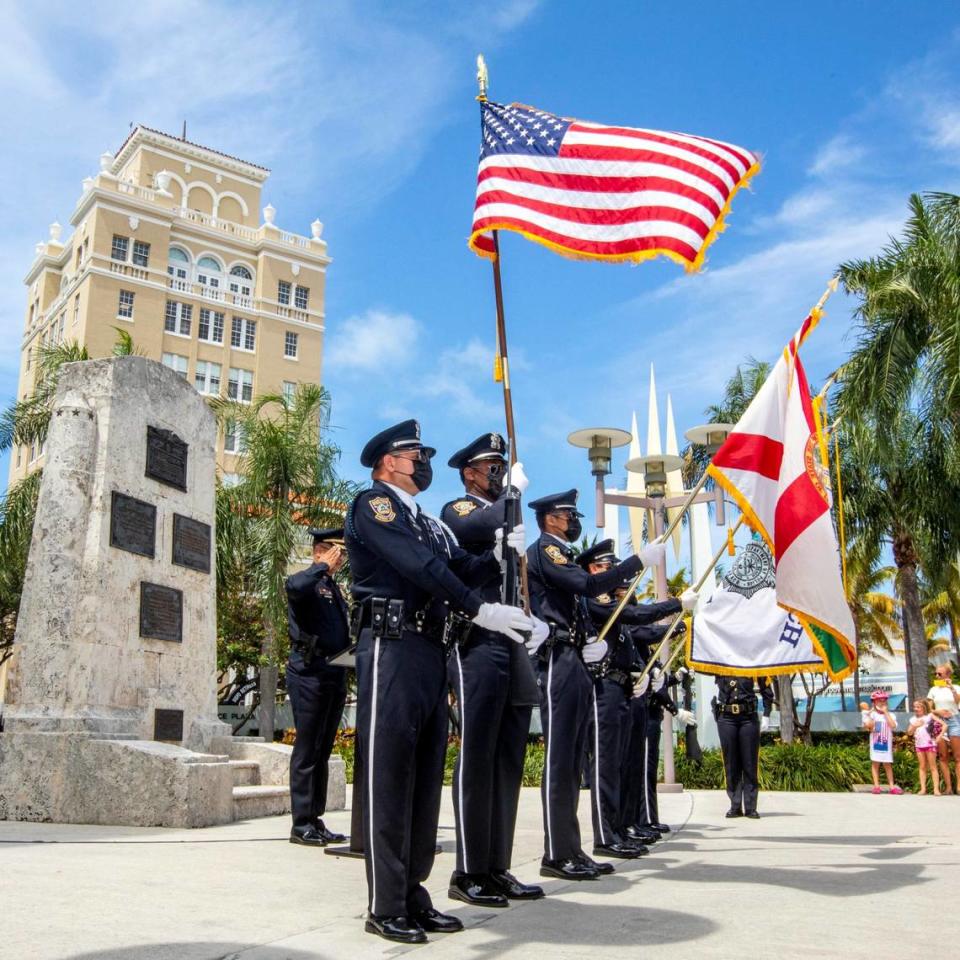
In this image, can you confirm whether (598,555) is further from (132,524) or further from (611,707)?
(132,524)

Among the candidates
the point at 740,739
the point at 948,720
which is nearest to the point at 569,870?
the point at 740,739

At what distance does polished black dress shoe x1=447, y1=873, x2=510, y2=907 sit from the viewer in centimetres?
454

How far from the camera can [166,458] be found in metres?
9.45

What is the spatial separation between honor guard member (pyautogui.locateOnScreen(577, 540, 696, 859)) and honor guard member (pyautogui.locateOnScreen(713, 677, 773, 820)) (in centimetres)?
357

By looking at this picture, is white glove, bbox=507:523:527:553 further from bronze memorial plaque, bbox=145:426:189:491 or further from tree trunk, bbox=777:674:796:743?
tree trunk, bbox=777:674:796:743

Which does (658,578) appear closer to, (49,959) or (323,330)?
(49,959)

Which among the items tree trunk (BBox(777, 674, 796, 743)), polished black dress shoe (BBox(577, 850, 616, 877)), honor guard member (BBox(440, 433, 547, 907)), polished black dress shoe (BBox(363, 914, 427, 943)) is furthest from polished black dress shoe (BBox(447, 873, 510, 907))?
tree trunk (BBox(777, 674, 796, 743))

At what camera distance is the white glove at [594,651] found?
5684 mm

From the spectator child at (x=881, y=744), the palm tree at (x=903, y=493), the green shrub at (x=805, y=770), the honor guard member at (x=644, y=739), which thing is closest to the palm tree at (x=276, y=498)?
the green shrub at (x=805, y=770)

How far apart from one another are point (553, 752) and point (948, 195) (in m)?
14.8

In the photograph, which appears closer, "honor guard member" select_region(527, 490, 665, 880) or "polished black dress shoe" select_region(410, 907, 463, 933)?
"polished black dress shoe" select_region(410, 907, 463, 933)

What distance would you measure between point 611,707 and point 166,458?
16.0 feet

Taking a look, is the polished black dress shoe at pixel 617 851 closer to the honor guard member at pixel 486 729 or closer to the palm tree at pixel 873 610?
the honor guard member at pixel 486 729

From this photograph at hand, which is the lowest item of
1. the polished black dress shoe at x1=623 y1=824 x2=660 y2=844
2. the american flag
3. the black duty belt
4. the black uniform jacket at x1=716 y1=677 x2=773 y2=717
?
the polished black dress shoe at x1=623 y1=824 x2=660 y2=844
